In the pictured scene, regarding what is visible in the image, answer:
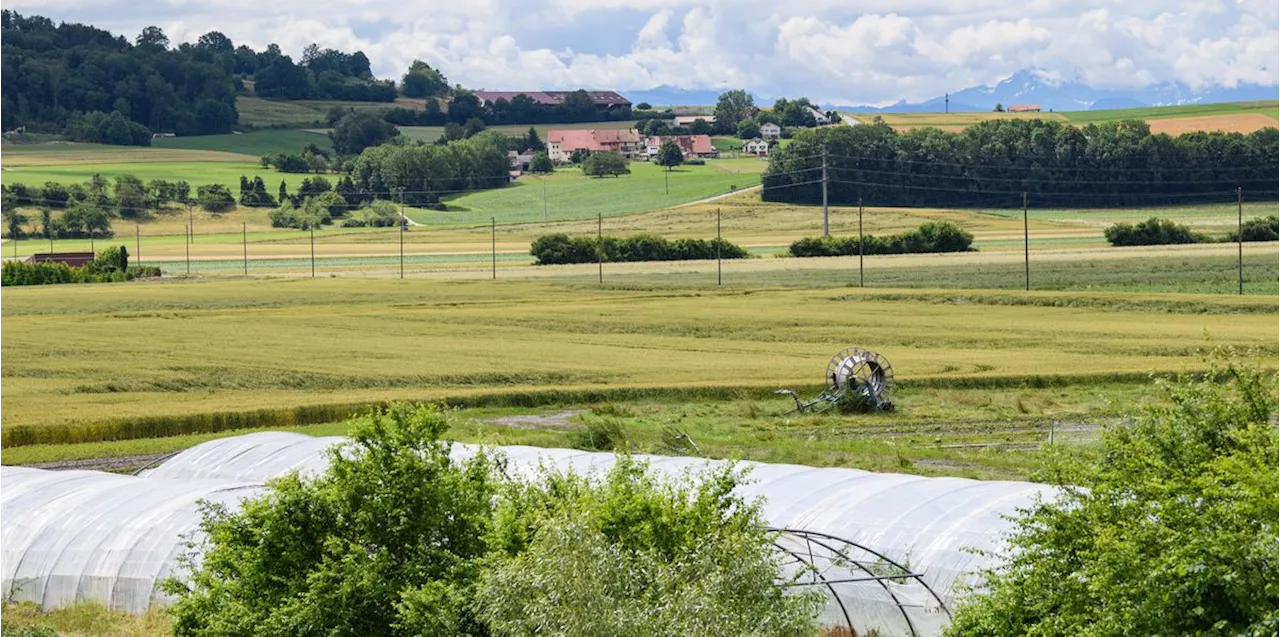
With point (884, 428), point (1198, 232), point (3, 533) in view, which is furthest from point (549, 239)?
point (3, 533)

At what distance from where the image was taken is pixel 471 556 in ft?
75.6

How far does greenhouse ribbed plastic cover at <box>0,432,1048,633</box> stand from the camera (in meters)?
26.2

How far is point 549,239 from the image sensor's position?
13975cm

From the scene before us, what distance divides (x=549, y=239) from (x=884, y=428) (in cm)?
9255

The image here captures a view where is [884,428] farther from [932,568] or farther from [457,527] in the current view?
[457,527]

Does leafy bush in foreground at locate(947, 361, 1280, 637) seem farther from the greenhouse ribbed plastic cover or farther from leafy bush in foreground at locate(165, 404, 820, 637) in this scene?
the greenhouse ribbed plastic cover

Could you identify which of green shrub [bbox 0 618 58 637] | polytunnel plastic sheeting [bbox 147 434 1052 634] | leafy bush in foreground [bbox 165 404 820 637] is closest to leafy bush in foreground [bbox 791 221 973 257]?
polytunnel plastic sheeting [bbox 147 434 1052 634]

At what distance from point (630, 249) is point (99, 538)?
112554mm

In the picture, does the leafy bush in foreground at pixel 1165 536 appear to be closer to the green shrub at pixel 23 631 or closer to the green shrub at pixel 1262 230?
the green shrub at pixel 23 631

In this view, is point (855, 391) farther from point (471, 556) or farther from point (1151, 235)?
point (1151, 235)

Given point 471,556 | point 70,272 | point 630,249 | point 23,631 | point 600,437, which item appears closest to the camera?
point 471,556

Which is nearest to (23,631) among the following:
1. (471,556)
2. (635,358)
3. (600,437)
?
(471,556)

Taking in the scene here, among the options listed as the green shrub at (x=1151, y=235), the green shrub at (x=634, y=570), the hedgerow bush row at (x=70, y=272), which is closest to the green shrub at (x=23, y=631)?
the green shrub at (x=634, y=570)

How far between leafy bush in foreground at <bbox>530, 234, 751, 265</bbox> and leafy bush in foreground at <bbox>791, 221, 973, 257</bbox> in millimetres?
6147
